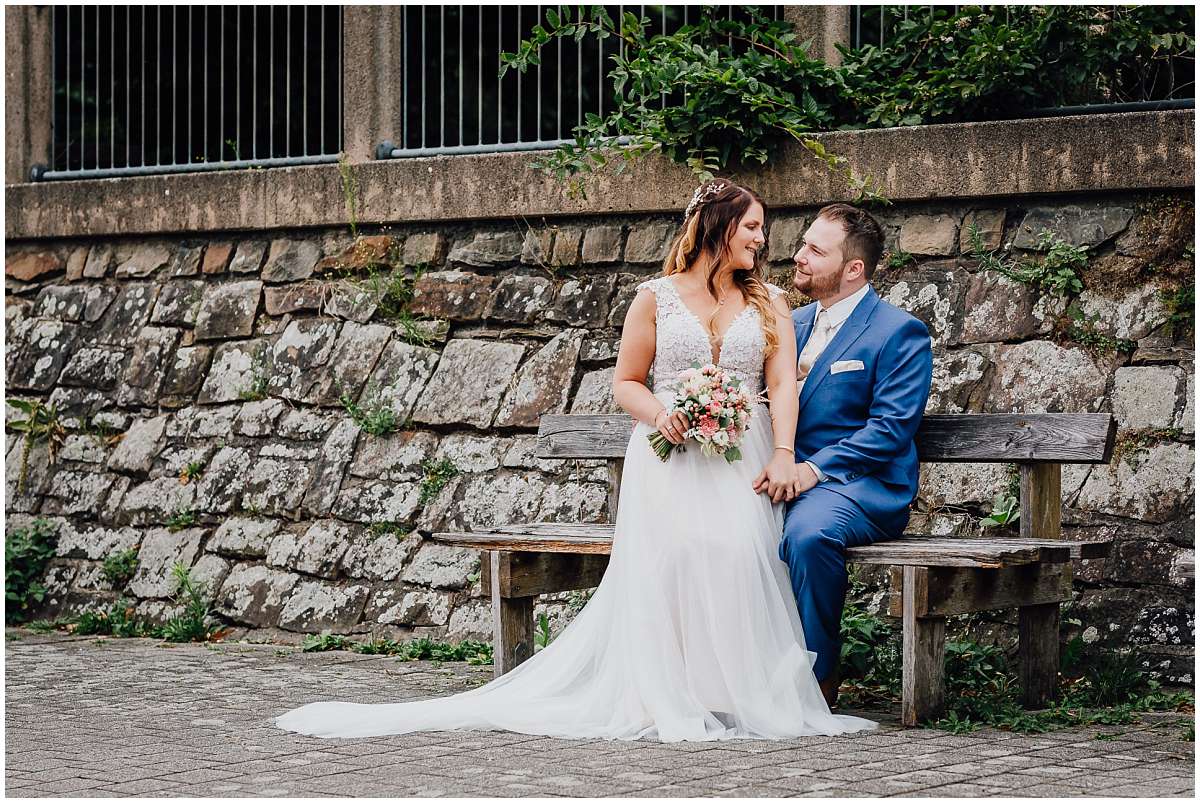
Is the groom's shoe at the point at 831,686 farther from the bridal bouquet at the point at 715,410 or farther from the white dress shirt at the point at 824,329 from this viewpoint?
the white dress shirt at the point at 824,329

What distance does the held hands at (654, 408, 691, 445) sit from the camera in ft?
17.8

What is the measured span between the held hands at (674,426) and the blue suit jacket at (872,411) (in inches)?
18.6

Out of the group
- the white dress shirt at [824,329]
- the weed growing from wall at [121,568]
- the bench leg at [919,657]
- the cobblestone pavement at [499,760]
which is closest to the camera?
the cobblestone pavement at [499,760]

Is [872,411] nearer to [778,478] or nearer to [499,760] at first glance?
[778,478]

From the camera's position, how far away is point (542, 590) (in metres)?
6.08

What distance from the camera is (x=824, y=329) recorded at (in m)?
5.86

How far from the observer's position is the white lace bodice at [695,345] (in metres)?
5.64

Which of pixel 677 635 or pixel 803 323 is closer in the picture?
pixel 677 635

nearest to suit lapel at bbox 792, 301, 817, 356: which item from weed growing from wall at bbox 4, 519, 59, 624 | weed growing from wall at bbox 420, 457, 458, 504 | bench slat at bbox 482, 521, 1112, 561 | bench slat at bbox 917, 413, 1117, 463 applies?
bench slat at bbox 917, 413, 1117, 463

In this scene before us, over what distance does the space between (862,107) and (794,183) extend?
461mm

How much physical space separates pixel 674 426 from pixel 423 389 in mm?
2599

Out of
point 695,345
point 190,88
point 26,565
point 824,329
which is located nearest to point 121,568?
point 26,565

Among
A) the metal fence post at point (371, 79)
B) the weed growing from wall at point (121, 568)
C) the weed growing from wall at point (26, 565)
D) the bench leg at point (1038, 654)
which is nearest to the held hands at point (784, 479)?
the bench leg at point (1038, 654)

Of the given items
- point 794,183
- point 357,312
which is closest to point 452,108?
point 357,312
